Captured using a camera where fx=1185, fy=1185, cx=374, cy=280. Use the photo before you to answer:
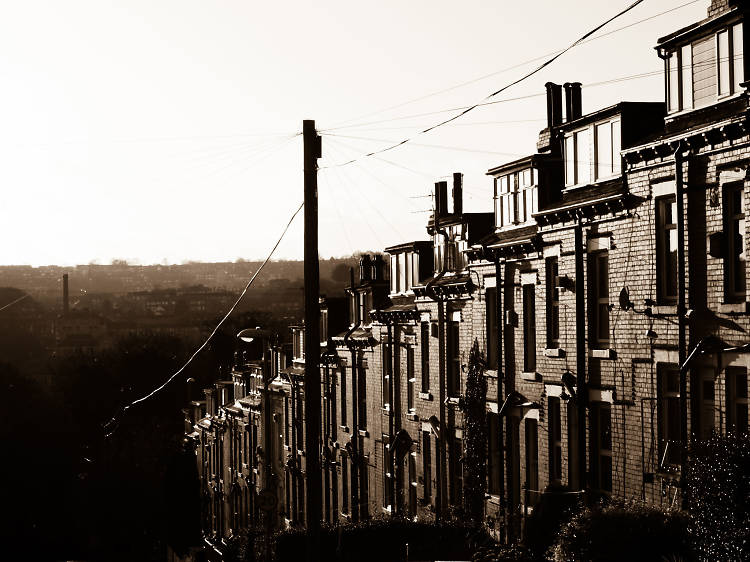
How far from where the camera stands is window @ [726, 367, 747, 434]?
21.5 meters

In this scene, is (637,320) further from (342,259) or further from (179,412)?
(179,412)

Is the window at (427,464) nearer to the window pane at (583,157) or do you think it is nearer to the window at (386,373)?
the window at (386,373)

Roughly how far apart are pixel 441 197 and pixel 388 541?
455 inches

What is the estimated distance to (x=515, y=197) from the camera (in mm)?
32688

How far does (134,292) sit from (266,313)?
33.4 metres

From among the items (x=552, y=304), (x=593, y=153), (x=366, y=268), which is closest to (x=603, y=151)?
(x=593, y=153)

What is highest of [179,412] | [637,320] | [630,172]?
[630,172]

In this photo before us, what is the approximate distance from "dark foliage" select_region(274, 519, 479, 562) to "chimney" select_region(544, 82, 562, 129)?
11.3 metres

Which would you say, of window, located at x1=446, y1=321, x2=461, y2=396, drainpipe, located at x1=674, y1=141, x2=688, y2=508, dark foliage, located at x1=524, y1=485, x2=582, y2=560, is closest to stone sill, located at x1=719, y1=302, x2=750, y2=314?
drainpipe, located at x1=674, y1=141, x2=688, y2=508

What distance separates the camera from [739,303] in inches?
845

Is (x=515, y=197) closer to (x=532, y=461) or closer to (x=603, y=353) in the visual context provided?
(x=532, y=461)

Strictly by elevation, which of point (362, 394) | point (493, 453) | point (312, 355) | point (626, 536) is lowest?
point (493, 453)

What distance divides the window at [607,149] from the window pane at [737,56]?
4475 millimetres

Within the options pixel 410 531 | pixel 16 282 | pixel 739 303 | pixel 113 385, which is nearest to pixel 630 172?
pixel 739 303
